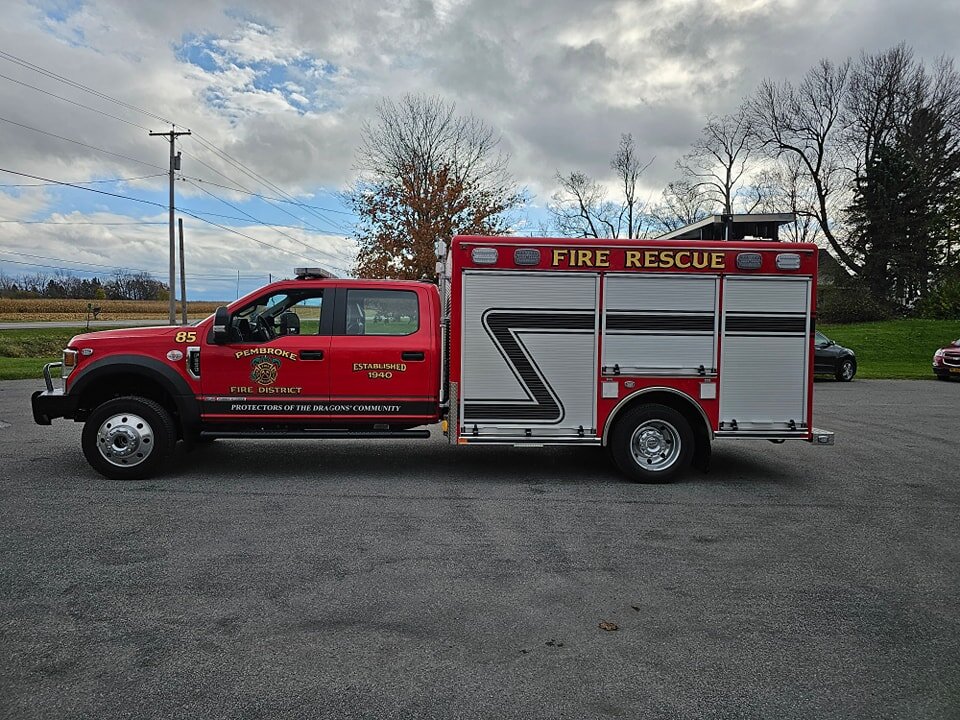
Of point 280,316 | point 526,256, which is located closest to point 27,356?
point 280,316

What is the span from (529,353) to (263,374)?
8.68ft

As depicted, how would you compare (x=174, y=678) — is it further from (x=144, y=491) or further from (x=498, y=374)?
(x=498, y=374)

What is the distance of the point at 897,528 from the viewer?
619 centimetres

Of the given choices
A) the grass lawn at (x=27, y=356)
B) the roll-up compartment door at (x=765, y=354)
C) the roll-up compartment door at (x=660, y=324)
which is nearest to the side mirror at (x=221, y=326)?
the roll-up compartment door at (x=660, y=324)

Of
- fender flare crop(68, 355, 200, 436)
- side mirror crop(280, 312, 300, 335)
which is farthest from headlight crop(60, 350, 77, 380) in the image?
side mirror crop(280, 312, 300, 335)

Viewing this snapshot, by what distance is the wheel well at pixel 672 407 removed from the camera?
7.46 m

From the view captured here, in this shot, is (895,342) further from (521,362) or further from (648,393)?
(521,362)

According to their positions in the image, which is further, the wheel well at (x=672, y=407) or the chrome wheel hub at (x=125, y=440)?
the wheel well at (x=672, y=407)

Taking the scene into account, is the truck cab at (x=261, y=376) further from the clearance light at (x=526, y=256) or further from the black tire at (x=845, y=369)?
the black tire at (x=845, y=369)

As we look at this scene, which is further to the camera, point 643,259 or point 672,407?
point 672,407

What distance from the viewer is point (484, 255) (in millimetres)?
7301

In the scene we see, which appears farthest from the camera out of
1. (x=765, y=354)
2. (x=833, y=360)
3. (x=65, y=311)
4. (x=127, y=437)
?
(x=65, y=311)

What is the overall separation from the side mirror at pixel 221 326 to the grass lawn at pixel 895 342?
21.3m

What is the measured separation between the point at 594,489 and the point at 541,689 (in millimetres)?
4084
